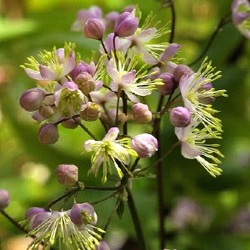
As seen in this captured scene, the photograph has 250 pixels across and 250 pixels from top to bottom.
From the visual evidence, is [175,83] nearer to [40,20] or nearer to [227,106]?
[227,106]

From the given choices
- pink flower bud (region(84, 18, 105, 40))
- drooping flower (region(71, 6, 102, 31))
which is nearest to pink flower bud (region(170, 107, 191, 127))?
pink flower bud (region(84, 18, 105, 40))

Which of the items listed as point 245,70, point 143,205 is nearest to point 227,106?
point 245,70

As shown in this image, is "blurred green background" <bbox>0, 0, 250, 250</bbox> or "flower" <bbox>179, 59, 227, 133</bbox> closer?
"flower" <bbox>179, 59, 227, 133</bbox>

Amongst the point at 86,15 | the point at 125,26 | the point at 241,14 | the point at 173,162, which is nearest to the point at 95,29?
the point at 125,26

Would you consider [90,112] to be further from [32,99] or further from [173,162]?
[173,162]

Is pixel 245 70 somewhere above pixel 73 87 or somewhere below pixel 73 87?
below

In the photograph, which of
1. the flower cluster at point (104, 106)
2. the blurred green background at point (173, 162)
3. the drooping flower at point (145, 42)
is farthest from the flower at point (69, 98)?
the blurred green background at point (173, 162)

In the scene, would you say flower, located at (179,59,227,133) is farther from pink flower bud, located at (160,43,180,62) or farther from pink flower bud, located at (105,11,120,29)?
pink flower bud, located at (105,11,120,29)
